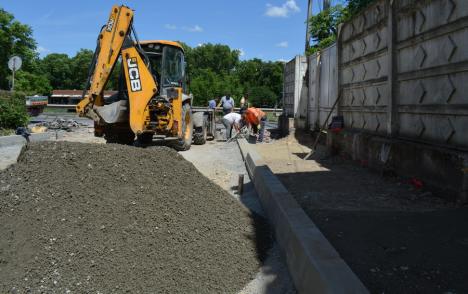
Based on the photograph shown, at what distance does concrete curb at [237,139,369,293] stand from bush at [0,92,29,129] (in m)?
11.1

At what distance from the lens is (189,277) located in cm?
360

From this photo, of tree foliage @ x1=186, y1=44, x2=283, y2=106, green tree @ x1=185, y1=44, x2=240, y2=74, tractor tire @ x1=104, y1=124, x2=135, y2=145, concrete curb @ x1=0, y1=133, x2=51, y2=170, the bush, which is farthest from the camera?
green tree @ x1=185, y1=44, x2=240, y2=74

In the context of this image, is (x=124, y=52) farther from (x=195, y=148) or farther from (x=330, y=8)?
(x=330, y=8)

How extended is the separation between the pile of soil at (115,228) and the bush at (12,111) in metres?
10.1

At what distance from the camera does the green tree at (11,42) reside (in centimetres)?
4044

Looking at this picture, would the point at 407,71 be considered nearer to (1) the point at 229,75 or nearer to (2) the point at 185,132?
(2) the point at 185,132

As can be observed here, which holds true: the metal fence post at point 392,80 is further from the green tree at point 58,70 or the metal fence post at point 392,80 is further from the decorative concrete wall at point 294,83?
the green tree at point 58,70

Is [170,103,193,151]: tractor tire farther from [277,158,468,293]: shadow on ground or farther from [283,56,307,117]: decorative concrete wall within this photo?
[277,158,468,293]: shadow on ground

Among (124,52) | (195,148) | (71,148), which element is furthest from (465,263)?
(195,148)

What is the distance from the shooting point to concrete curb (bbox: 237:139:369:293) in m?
2.81

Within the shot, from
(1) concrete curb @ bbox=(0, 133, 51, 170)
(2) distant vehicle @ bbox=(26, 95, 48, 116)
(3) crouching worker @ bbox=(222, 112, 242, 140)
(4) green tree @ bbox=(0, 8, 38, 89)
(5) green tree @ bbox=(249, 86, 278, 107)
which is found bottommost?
(1) concrete curb @ bbox=(0, 133, 51, 170)

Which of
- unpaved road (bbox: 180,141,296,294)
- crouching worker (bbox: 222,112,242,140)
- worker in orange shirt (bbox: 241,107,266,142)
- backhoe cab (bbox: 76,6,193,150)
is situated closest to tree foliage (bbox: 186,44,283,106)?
crouching worker (bbox: 222,112,242,140)

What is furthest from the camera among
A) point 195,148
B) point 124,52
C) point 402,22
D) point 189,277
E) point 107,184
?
point 195,148

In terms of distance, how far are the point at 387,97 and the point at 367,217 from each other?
318 cm
